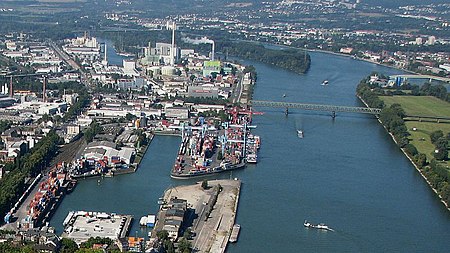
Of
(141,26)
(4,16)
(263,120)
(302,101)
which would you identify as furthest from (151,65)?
(4,16)

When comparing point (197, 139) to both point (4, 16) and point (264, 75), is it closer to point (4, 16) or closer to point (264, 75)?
point (264, 75)

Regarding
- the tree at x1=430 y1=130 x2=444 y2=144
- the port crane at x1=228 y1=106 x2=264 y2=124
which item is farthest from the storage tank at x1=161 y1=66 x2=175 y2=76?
the tree at x1=430 y1=130 x2=444 y2=144

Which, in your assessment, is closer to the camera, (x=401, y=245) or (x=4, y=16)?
(x=401, y=245)

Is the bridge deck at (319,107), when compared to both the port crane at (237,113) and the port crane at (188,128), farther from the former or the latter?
the port crane at (188,128)

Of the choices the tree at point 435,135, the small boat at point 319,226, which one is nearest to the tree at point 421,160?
the tree at point 435,135

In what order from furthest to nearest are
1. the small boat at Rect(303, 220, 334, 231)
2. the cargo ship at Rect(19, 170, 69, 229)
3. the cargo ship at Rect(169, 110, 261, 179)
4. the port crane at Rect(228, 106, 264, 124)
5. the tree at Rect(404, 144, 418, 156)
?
the port crane at Rect(228, 106, 264, 124) → the tree at Rect(404, 144, 418, 156) → the cargo ship at Rect(169, 110, 261, 179) → the small boat at Rect(303, 220, 334, 231) → the cargo ship at Rect(19, 170, 69, 229)

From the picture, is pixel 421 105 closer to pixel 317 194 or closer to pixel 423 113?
pixel 423 113

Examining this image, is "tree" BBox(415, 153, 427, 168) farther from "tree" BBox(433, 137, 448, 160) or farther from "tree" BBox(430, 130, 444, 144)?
"tree" BBox(430, 130, 444, 144)
